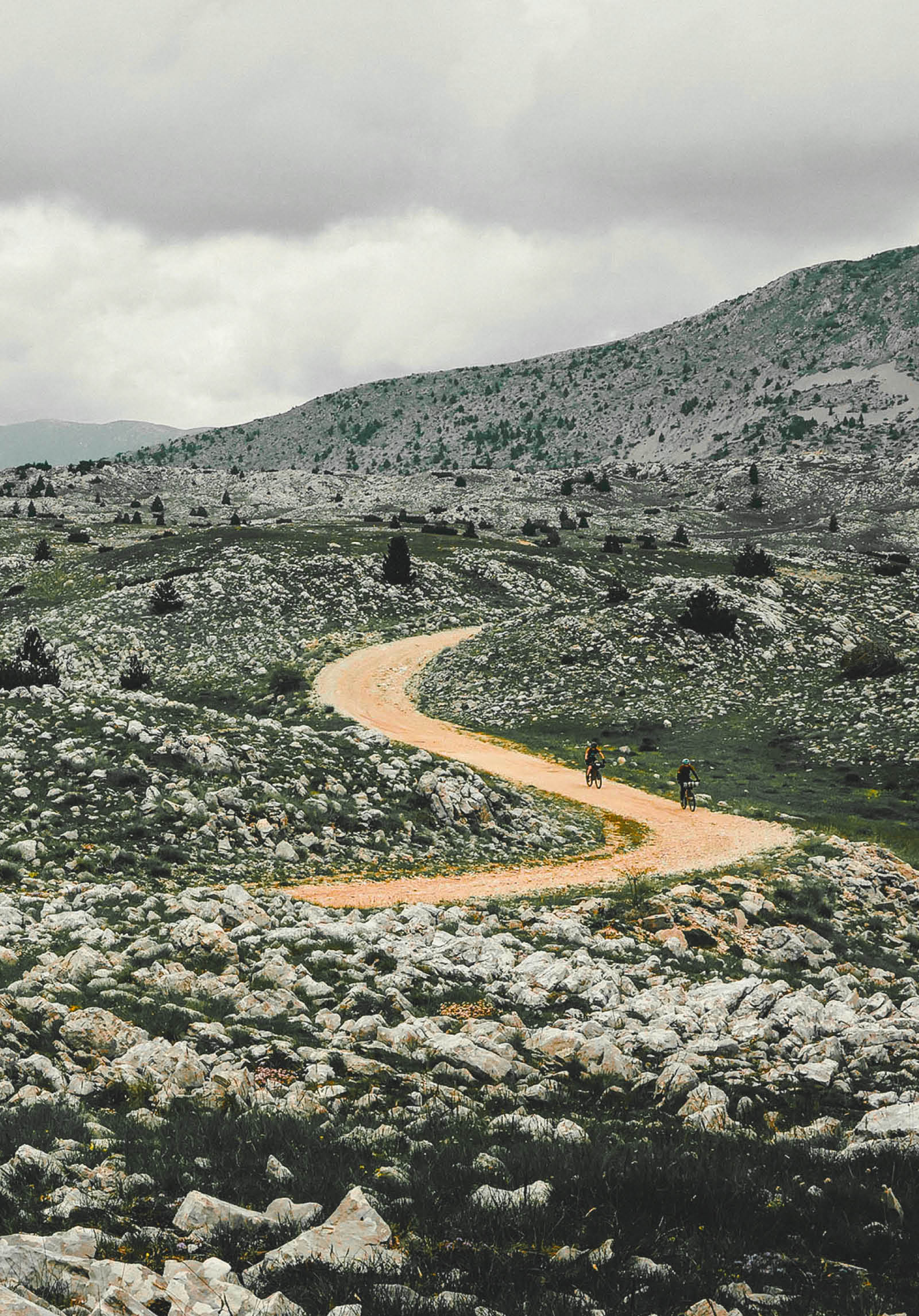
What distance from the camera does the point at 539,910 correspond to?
1555cm

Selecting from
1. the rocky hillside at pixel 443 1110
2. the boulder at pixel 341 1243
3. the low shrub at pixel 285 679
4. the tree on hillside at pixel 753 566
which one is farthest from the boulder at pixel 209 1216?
the tree on hillside at pixel 753 566

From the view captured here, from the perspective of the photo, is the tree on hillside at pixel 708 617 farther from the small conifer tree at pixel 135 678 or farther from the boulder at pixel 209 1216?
the boulder at pixel 209 1216

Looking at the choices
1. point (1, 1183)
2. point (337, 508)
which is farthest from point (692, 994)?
point (337, 508)

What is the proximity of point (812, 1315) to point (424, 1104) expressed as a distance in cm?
425

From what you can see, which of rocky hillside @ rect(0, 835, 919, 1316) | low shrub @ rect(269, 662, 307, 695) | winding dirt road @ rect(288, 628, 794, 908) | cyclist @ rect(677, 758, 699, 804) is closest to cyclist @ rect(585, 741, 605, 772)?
winding dirt road @ rect(288, 628, 794, 908)

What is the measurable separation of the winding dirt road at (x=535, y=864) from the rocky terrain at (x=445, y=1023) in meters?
0.98

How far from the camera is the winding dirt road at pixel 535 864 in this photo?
17.1 m

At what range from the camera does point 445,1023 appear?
1019cm

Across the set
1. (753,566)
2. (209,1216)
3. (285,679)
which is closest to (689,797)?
(209,1216)

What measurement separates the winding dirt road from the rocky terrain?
975 mm

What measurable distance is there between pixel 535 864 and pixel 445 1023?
32.8 ft

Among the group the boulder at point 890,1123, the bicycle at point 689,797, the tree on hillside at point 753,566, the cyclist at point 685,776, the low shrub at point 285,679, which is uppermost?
the tree on hillside at point 753,566

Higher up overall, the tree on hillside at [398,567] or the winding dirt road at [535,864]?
the tree on hillside at [398,567]

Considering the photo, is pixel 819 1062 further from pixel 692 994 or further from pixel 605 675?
pixel 605 675
